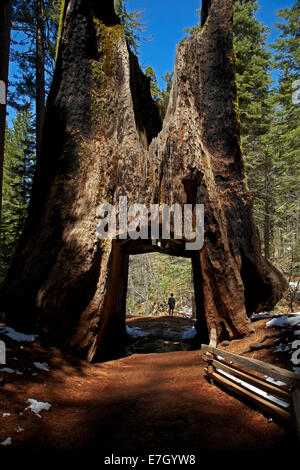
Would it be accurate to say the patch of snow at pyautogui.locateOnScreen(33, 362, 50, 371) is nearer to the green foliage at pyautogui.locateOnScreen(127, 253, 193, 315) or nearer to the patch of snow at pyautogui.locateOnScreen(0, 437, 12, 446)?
the patch of snow at pyautogui.locateOnScreen(0, 437, 12, 446)

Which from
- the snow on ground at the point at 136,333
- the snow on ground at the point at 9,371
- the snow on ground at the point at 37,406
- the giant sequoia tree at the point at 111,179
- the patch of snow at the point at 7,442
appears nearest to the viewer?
the patch of snow at the point at 7,442

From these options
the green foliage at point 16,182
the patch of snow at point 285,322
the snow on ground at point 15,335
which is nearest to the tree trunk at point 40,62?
the green foliage at point 16,182

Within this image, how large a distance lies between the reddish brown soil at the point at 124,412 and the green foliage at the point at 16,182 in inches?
387

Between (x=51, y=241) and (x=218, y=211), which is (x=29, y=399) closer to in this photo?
(x=51, y=241)

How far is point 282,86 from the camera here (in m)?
16.2

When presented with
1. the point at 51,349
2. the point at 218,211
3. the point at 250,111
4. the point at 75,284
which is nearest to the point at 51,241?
the point at 75,284

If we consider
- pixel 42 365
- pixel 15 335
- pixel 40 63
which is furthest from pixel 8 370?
pixel 40 63

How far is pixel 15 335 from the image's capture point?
646 cm

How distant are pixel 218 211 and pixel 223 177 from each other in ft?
4.21

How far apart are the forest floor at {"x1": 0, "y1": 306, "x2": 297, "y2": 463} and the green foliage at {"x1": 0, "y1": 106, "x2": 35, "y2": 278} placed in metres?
9.80

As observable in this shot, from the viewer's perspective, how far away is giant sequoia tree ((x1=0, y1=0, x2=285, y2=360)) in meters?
7.19

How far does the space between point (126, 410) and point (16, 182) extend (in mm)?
24228

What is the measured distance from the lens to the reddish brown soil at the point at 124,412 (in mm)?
3367

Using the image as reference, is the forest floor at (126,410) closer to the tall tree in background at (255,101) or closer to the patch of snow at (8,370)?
the patch of snow at (8,370)
